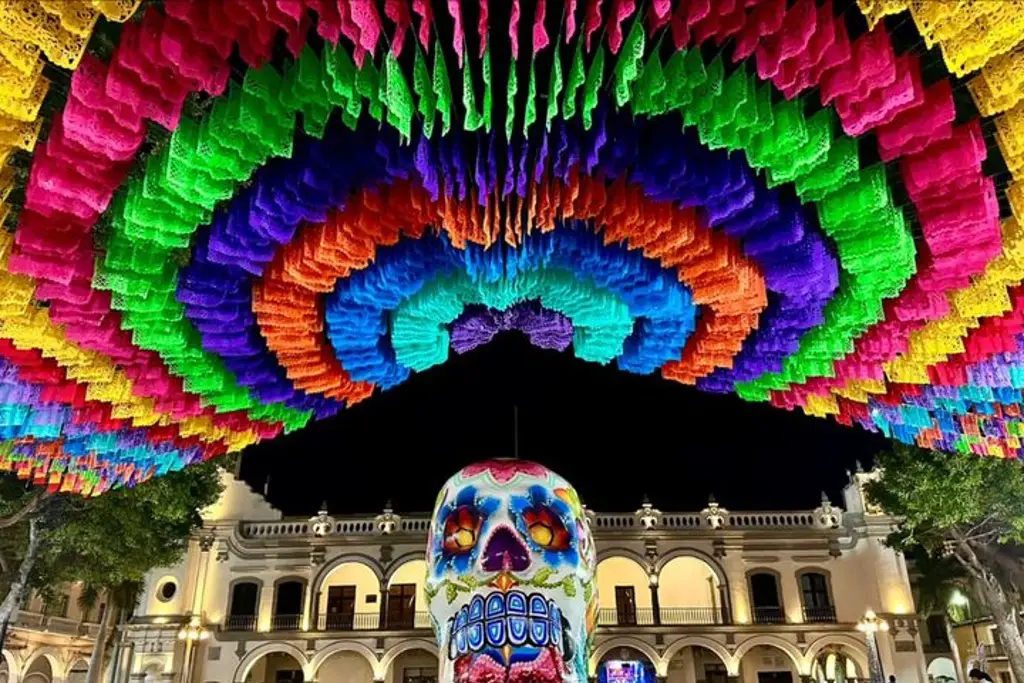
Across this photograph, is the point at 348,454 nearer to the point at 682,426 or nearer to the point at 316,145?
the point at 682,426

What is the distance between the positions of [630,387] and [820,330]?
488 inches

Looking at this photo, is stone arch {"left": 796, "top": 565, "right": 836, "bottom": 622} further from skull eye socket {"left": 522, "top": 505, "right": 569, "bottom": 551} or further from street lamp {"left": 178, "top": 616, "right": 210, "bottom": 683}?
skull eye socket {"left": 522, "top": 505, "right": 569, "bottom": 551}

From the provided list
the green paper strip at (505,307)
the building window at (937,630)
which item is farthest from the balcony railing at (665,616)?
the green paper strip at (505,307)

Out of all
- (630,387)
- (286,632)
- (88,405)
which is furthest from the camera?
(286,632)

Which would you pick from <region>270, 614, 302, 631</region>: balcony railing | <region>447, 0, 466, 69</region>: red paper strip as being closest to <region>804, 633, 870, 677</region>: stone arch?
<region>270, 614, 302, 631</region>: balcony railing

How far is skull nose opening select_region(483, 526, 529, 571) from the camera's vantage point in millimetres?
7387

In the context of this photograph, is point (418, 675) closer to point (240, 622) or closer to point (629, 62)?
point (240, 622)

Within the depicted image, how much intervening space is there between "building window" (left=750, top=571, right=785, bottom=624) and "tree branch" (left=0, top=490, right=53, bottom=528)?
2168cm

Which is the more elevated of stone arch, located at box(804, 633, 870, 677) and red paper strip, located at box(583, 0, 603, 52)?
red paper strip, located at box(583, 0, 603, 52)

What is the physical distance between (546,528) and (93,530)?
10.2 meters

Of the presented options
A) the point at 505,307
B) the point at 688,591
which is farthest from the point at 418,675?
the point at 505,307

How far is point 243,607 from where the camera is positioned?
25.5m

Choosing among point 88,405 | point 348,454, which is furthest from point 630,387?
point 88,405

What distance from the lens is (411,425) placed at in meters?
19.5
